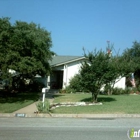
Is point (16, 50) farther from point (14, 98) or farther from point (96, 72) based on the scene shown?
point (96, 72)

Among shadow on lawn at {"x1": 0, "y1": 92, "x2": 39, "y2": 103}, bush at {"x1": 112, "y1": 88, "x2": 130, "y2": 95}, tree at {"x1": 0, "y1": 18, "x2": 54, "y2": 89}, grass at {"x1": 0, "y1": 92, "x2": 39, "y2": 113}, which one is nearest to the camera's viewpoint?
grass at {"x1": 0, "y1": 92, "x2": 39, "y2": 113}

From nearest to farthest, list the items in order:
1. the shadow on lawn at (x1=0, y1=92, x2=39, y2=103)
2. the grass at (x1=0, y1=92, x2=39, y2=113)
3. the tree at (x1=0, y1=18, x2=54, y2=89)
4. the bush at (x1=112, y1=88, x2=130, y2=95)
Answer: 1. the grass at (x1=0, y1=92, x2=39, y2=113)
2. the tree at (x1=0, y1=18, x2=54, y2=89)
3. the shadow on lawn at (x1=0, y1=92, x2=39, y2=103)
4. the bush at (x1=112, y1=88, x2=130, y2=95)

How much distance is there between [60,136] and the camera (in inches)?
323

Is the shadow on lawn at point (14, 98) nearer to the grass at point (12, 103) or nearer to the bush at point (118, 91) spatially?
the grass at point (12, 103)

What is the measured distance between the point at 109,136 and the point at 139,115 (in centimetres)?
580

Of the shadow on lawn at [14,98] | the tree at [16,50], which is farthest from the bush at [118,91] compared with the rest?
the tree at [16,50]

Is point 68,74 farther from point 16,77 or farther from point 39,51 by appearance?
point 39,51

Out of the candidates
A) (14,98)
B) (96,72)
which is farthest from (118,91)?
(14,98)

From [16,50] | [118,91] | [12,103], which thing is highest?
[16,50]

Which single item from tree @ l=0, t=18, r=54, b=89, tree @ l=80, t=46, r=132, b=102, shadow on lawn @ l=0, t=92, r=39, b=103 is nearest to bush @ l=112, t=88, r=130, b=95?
shadow on lawn @ l=0, t=92, r=39, b=103

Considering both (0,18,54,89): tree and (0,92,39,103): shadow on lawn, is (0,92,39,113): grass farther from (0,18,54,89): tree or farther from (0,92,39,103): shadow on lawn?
(0,18,54,89): tree

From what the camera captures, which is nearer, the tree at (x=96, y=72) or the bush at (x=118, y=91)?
the tree at (x=96, y=72)

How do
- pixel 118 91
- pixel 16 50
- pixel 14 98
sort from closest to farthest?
pixel 16 50, pixel 14 98, pixel 118 91

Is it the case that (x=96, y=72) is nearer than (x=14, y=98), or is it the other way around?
(x=96, y=72)
